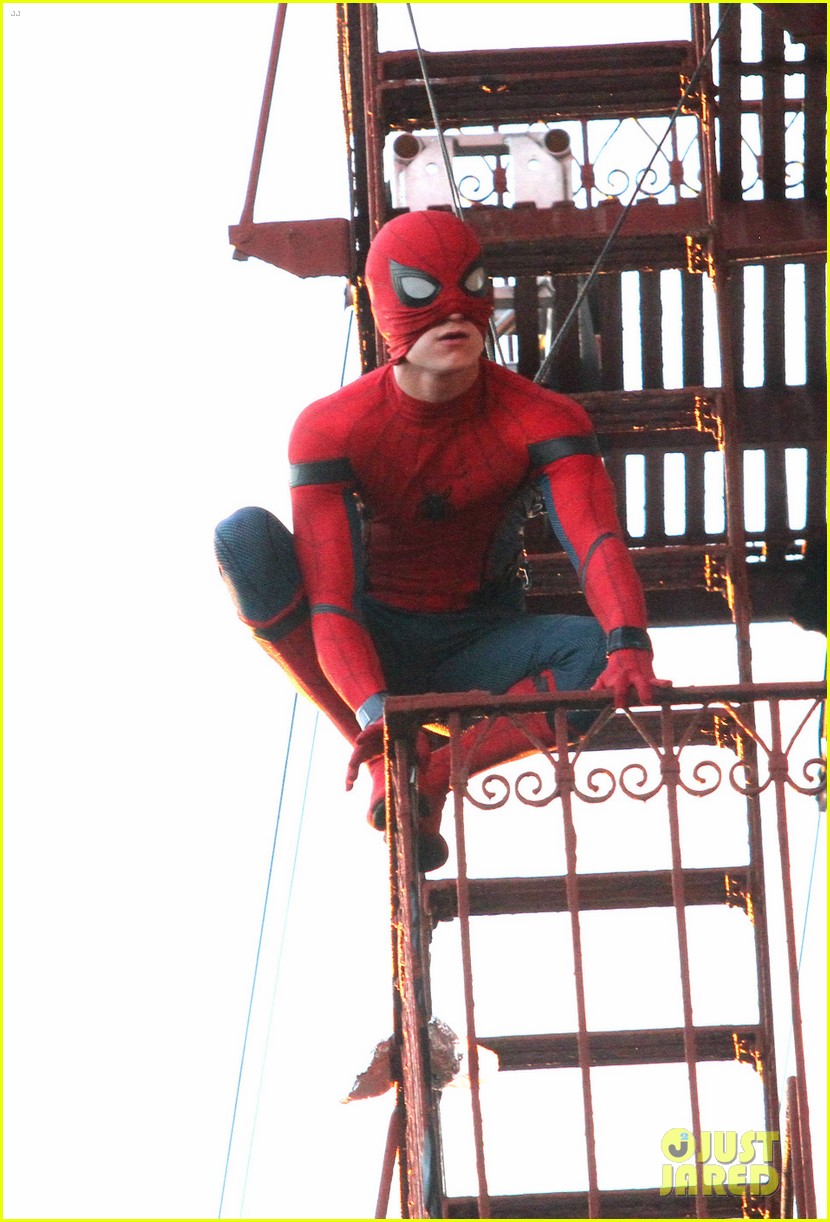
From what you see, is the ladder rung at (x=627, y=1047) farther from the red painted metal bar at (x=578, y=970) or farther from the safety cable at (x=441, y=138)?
the safety cable at (x=441, y=138)

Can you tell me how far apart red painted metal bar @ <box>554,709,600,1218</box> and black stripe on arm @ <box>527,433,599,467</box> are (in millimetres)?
1201

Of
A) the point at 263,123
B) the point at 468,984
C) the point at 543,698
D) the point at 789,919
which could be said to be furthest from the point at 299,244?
the point at 789,919

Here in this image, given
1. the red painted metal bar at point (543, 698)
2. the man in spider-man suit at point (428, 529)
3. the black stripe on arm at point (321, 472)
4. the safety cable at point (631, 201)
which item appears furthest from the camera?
the safety cable at point (631, 201)

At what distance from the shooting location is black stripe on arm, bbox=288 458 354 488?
22.6 feet

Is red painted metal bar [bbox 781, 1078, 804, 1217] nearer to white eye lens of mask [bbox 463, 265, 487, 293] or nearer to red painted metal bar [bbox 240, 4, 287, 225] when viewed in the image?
white eye lens of mask [bbox 463, 265, 487, 293]

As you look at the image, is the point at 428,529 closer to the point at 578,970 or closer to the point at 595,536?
the point at 595,536

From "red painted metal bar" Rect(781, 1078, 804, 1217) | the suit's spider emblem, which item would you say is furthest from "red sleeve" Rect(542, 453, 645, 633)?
"red painted metal bar" Rect(781, 1078, 804, 1217)

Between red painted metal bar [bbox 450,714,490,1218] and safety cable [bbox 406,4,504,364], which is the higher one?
safety cable [bbox 406,4,504,364]

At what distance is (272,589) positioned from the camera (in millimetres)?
6809

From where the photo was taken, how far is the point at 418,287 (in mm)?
6809

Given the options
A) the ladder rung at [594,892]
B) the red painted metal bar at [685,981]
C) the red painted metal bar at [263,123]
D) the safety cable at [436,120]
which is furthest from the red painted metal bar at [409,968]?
the red painted metal bar at [263,123]

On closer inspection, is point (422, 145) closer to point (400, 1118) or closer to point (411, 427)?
point (411, 427)

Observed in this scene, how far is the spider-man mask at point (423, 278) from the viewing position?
6.80m

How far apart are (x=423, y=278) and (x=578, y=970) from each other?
80.4 inches
